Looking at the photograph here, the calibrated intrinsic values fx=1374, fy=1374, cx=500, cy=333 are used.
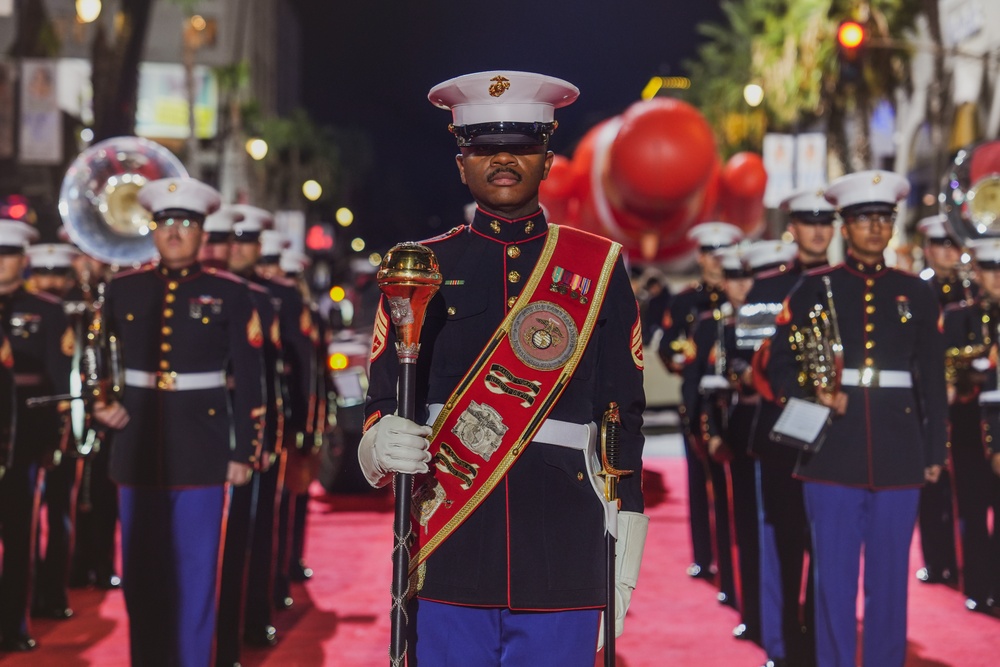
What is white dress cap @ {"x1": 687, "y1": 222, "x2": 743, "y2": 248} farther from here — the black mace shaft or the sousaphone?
the black mace shaft

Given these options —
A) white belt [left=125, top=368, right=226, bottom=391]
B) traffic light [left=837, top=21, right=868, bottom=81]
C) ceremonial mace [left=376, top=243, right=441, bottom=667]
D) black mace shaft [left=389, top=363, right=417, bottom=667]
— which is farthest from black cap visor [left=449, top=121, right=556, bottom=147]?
traffic light [left=837, top=21, right=868, bottom=81]

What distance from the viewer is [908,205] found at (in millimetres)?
35000

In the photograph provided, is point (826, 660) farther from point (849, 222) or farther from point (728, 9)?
point (728, 9)

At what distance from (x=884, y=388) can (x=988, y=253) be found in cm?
269

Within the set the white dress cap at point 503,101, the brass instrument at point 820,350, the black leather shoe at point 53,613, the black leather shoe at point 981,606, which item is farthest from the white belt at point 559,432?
the black leather shoe at point 981,606

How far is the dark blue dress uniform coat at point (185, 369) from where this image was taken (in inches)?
239

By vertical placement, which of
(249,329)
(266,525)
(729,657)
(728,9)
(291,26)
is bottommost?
(729,657)

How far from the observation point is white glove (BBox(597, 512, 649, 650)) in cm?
367

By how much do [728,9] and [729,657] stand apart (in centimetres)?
3474

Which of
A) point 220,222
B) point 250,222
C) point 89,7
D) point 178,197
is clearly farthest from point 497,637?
point 89,7

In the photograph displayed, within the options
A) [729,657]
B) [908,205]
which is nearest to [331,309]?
[729,657]

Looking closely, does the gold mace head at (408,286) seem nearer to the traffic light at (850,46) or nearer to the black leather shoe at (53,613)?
the black leather shoe at (53,613)

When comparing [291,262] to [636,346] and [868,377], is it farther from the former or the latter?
[636,346]

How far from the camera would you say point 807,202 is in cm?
723
